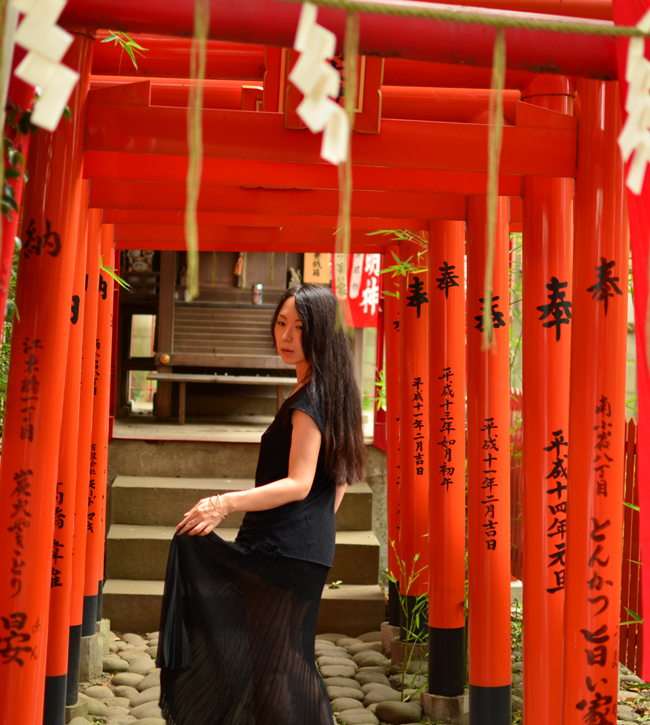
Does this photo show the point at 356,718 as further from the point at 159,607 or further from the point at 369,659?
the point at 159,607

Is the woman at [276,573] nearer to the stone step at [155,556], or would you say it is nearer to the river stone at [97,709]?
the river stone at [97,709]

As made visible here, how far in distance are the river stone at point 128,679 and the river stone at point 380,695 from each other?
52.1 inches

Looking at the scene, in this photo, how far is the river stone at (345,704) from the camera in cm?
393

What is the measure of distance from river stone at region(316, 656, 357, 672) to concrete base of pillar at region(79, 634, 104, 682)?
1.34 meters

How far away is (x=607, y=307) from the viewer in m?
2.46

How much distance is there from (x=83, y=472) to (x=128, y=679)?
1364mm

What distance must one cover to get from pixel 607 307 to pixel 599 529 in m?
0.73

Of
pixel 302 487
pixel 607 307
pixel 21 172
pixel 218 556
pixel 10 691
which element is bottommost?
pixel 10 691

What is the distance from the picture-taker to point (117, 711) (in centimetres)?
384

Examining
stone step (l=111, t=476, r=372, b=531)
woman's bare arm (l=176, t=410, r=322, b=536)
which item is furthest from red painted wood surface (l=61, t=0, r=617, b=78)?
stone step (l=111, t=476, r=372, b=531)

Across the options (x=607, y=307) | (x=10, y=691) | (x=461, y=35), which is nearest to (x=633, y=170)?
(x=461, y=35)

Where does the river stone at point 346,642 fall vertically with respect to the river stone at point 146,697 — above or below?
above

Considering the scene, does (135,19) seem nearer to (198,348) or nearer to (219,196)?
(219,196)

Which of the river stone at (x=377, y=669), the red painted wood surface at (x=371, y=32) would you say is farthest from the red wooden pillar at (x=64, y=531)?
the river stone at (x=377, y=669)
